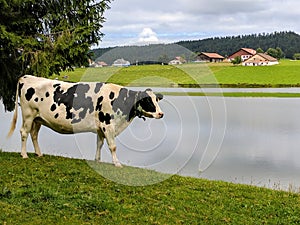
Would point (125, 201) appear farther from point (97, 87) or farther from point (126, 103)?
point (97, 87)

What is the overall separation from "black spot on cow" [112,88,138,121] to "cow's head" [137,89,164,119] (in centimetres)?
12

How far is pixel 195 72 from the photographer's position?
11.0m

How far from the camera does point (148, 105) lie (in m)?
8.49

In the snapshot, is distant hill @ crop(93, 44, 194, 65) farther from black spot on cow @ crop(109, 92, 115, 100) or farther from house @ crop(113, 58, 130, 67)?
black spot on cow @ crop(109, 92, 115, 100)

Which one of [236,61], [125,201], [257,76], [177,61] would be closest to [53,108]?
[177,61]

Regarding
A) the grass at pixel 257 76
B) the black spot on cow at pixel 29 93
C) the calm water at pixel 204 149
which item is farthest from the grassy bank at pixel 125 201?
the grass at pixel 257 76

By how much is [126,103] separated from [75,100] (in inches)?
42.1

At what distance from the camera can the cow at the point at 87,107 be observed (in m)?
8.53

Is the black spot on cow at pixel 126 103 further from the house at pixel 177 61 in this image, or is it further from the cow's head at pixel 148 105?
the house at pixel 177 61

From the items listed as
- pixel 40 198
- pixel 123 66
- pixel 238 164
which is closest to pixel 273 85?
pixel 238 164

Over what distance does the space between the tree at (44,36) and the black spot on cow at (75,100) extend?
2.29m

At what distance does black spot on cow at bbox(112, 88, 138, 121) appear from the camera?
8.55 meters

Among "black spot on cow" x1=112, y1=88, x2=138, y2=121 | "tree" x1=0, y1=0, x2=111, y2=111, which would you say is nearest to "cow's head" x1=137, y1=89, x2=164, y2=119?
"black spot on cow" x1=112, y1=88, x2=138, y2=121

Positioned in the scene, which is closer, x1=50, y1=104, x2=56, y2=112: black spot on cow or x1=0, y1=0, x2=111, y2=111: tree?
x1=50, y1=104, x2=56, y2=112: black spot on cow
